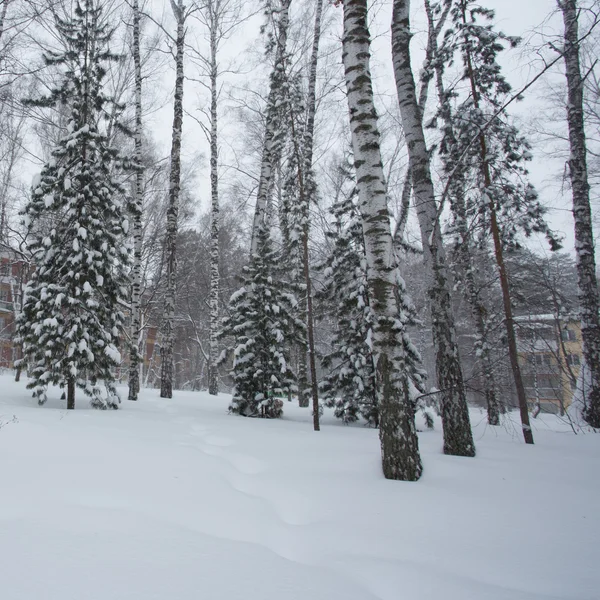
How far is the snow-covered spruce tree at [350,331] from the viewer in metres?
8.41

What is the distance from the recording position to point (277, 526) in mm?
2430

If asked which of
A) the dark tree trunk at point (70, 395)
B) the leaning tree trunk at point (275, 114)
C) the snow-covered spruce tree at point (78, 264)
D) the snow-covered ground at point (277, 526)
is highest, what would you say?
the leaning tree trunk at point (275, 114)

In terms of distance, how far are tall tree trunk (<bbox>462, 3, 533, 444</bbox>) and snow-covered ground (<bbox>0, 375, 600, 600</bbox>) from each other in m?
2.14

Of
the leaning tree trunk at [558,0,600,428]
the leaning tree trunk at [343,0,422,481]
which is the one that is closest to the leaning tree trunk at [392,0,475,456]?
the leaning tree trunk at [343,0,422,481]

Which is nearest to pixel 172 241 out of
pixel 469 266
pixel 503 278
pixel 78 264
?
pixel 78 264

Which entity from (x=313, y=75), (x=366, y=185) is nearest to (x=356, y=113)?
(x=366, y=185)

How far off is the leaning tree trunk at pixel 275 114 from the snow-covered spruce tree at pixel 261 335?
0.65 m

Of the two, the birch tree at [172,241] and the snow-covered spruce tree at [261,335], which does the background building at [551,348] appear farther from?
the birch tree at [172,241]

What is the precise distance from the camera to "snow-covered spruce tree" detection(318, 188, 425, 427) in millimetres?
8406

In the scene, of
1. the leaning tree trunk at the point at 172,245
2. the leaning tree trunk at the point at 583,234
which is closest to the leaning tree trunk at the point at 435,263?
the leaning tree trunk at the point at 583,234

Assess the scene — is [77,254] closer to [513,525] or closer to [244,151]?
[513,525]

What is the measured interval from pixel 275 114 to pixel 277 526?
9128mm

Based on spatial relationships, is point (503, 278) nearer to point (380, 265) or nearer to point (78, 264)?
point (380, 265)

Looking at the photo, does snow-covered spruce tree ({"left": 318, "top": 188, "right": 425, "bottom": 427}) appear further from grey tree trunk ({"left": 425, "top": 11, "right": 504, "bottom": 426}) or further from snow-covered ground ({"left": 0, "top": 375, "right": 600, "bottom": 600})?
snow-covered ground ({"left": 0, "top": 375, "right": 600, "bottom": 600})
